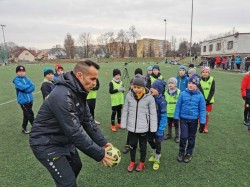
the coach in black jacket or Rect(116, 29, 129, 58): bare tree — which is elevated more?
Rect(116, 29, 129, 58): bare tree

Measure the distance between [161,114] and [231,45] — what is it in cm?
3734

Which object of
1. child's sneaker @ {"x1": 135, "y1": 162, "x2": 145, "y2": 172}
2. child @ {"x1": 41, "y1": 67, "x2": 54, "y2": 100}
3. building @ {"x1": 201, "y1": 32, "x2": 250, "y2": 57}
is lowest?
child's sneaker @ {"x1": 135, "y1": 162, "x2": 145, "y2": 172}

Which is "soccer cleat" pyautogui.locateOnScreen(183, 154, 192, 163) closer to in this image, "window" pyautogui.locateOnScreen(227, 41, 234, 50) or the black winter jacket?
the black winter jacket

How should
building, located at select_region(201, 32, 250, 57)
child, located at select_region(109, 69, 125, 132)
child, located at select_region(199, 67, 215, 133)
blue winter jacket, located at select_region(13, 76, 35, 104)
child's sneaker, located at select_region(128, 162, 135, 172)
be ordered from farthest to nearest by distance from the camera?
building, located at select_region(201, 32, 250, 57) < child, located at select_region(109, 69, 125, 132) < child, located at select_region(199, 67, 215, 133) < blue winter jacket, located at select_region(13, 76, 35, 104) < child's sneaker, located at select_region(128, 162, 135, 172)

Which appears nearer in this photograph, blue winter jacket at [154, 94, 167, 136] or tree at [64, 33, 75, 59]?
blue winter jacket at [154, 94, 167, 136]

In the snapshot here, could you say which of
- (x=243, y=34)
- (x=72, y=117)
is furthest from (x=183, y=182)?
(x=243, y=34)

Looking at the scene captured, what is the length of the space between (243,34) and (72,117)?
124ft

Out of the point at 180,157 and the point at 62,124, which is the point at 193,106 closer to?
the point at 180,157

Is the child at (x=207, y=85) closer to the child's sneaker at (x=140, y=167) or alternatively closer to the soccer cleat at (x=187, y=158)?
the soccer cleat at (x=187, y=158)

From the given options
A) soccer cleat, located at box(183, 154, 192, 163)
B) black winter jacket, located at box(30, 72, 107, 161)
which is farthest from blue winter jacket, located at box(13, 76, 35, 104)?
soccer cleat, located at box(183, 154, 192, 163)

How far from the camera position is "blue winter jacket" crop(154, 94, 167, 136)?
450 centimetres

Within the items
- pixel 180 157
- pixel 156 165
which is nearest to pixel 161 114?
pixel 156 165

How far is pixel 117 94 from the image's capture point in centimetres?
682

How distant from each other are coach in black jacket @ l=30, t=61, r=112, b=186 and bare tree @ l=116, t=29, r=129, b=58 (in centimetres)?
10146
